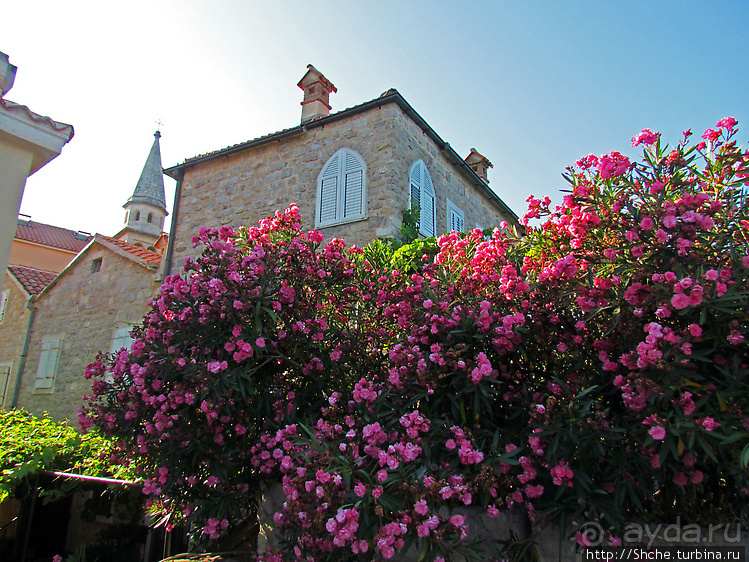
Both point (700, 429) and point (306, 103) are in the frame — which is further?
point (306, 103)

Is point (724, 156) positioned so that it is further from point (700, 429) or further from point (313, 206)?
point (313, 206)

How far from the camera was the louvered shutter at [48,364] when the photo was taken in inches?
465

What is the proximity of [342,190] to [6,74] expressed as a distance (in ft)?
16.2

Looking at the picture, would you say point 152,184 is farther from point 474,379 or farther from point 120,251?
point 474,379

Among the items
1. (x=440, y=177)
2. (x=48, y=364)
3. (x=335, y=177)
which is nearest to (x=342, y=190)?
(x=335, y=177)

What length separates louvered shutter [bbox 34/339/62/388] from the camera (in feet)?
38.8

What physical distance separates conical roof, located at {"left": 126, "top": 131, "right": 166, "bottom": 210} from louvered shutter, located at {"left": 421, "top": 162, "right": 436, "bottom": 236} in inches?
1202

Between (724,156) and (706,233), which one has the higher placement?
(724,156)

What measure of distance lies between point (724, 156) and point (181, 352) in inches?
136

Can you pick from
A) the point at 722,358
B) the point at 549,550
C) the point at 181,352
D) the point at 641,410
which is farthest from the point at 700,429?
the point at 181,352

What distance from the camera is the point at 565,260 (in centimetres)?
276

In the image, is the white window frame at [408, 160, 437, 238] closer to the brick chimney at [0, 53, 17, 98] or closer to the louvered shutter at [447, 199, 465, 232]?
the louvered shutter at [447, 199, 465, 232]

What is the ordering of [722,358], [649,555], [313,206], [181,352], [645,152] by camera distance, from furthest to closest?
[313,206], [181,352], [645,152], [649,555], [722,358]

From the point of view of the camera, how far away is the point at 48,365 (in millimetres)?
11977
